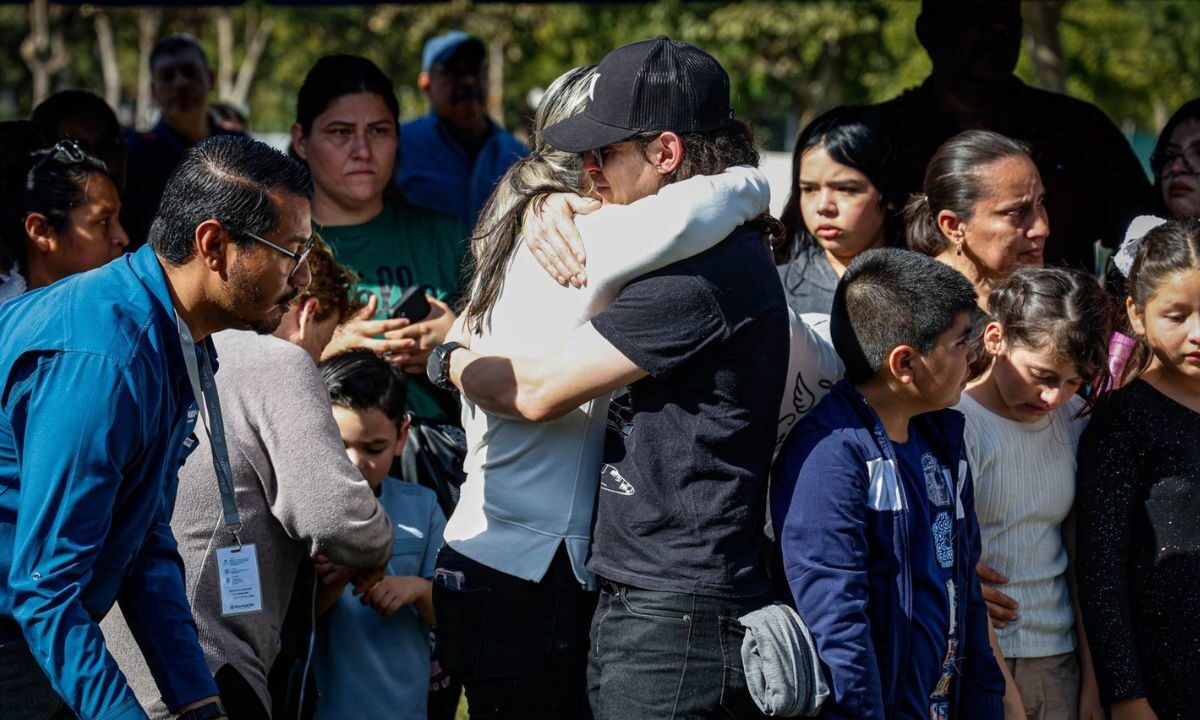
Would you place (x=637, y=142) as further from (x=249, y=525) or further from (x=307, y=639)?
(x=307, y=639)

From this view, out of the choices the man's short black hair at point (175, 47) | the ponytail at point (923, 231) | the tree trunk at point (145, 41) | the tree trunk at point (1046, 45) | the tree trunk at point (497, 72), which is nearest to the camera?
the ponytail at point (923, 231)

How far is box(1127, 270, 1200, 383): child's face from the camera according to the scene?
341 cm

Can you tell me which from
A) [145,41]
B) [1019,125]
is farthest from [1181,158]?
[145,41]

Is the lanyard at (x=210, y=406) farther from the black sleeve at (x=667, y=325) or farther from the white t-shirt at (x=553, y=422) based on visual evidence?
the black sleeve at (x=667, y=325)

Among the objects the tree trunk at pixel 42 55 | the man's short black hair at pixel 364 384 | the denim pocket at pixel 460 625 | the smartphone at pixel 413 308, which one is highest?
the smartphone at pixel 413 308

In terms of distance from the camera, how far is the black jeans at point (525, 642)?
274 centimetres

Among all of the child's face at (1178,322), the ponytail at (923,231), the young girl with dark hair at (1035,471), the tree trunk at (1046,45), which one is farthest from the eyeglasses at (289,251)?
the tree trunk at (1046,45)

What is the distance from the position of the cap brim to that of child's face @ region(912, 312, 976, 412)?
81cm

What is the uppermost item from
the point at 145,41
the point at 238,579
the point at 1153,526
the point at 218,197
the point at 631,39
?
the point at 218,197

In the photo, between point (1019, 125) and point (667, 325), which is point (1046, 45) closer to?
point (1019, 125)

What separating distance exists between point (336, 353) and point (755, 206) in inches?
65.0

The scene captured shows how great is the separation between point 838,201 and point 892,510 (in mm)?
1395

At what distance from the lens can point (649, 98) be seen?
8.73 ft

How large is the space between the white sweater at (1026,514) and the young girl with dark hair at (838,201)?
0.69 meters
